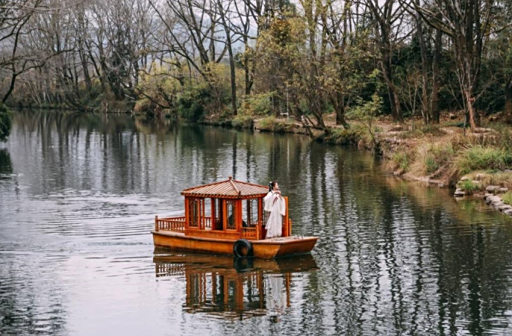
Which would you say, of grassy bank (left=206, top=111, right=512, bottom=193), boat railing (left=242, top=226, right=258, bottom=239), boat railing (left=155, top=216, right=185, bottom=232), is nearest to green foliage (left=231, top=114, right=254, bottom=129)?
grassy bank (left=206, top=111, right=512, bottom=193)

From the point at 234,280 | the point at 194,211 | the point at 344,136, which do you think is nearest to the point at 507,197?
the point at 194,211

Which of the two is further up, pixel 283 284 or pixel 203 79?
pixel 203 79

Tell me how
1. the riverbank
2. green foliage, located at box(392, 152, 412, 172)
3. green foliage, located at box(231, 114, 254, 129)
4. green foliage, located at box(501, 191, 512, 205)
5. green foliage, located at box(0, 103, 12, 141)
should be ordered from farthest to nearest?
green foliage, located at box(231, 114, 254, 129) → green foliage, located at box(0, 103, 12, 141) → green foliage, located at box(392, 152, 412, 172) → the riverbank → green foliage, located at box(501, 191, 512, 205)

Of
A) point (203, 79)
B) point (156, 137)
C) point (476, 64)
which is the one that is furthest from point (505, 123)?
point (203, 79)

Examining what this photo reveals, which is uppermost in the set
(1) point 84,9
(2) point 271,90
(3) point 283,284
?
(1) point 84,9

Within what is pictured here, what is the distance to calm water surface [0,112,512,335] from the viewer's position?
22.9m

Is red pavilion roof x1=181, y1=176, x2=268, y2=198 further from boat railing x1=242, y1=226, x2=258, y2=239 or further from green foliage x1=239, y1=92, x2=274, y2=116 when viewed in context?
green foliage x1=239, y1=92, x2=274, y2=116

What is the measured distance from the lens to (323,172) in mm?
51688

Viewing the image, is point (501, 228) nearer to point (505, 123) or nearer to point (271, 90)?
point (505, 123)

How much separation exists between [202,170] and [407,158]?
37.5 ft

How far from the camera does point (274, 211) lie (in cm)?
2906

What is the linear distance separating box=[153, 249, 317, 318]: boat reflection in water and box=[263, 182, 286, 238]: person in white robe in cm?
100

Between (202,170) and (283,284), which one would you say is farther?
(202,170)

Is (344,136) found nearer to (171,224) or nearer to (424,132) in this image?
(424,132)
